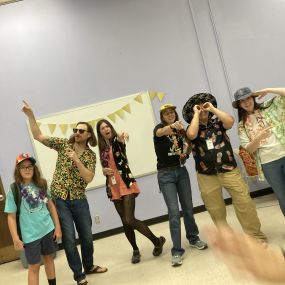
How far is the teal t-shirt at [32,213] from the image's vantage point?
2.87 m

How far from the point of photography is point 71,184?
3270 mm

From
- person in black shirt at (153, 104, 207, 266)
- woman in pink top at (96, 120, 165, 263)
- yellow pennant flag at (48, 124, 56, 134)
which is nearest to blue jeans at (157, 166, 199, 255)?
person in black shirt at (153, 104, 207, 266)

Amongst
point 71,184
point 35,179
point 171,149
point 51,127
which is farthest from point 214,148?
point 51,127

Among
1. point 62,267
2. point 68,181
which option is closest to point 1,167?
point 62,267

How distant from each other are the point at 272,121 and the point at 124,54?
2551 millimetres

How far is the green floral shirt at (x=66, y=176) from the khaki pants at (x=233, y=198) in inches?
43.0

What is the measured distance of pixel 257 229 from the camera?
3414 mm

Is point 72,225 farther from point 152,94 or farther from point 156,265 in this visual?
point 152,94

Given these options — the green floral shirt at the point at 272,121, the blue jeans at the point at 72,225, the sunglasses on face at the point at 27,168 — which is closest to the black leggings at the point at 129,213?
the blue jeans at the point at 72,225

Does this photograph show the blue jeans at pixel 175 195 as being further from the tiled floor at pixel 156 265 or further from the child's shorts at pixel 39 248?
the child's shorts at pixel 39 248

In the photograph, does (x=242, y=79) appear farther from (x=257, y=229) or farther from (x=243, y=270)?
(x=243, y=270)

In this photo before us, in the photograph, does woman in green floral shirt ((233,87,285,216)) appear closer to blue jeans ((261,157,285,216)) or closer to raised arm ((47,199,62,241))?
blue jeans ((261,157,285,216))

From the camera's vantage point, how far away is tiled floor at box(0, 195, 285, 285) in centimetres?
304

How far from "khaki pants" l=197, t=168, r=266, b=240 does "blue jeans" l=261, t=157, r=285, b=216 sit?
242mm
